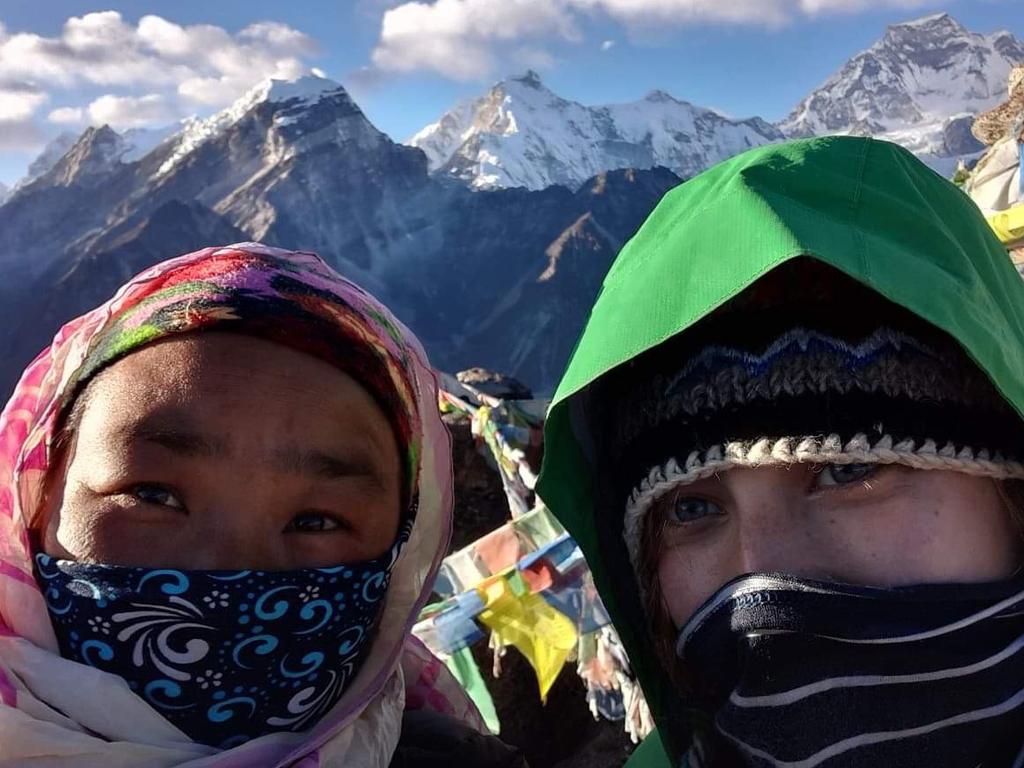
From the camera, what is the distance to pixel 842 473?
118cm

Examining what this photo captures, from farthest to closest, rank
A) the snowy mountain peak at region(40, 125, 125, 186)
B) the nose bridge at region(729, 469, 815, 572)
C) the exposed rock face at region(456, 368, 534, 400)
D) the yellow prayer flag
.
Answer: the snowy mountain peak at region(40, 125, 125, 186)
the exposed rock face at region(456, 368, 534, 400)
the yellow prayer flag
the nose bridge at region(729, 469, 815, 572)

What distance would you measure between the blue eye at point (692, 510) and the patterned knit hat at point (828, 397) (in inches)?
3.4

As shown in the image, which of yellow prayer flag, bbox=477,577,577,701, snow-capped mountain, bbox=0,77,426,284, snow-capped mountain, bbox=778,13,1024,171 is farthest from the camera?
snow-capped mountain, bbox=778,13,1024,171

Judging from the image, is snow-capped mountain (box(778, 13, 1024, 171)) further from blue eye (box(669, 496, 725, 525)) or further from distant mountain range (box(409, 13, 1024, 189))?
blue eye (box(669, 496, 725, 525))

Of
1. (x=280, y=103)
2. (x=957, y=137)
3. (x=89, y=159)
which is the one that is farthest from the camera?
(x=957, y=137)

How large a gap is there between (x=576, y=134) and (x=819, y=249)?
15984 centimetres

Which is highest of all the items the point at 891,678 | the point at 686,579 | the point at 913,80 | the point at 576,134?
the point at 913,80

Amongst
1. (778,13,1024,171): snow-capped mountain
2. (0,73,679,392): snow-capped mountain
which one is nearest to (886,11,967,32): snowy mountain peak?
(778,13,1024,171): snow-capped mountain

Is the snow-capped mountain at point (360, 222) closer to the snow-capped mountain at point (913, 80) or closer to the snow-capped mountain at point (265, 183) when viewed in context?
the snow-capped mountain at point (265, 183)

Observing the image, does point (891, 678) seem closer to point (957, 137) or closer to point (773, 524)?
point (773, 524)

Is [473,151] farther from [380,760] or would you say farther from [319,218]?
[380,760]

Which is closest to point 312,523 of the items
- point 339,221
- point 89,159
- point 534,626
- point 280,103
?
point 534,626

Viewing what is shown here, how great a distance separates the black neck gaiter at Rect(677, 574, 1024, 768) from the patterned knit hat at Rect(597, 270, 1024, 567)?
→ 0.21 meters

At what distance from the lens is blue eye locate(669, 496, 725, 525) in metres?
1.33
